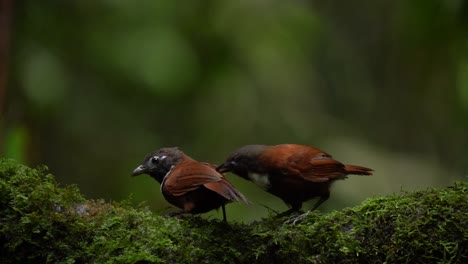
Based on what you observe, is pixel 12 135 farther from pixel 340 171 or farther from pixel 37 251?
pixel 340 171

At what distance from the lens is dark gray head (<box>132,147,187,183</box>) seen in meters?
4.02

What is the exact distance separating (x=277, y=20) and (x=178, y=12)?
36.3 inches

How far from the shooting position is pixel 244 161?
377 cm

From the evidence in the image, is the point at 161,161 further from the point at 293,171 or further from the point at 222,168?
the point at 293,171

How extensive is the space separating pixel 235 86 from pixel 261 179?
132 inches

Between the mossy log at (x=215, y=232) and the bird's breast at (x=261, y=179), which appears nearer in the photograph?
the mossy log at (x=215, y=232)

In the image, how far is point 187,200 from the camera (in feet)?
11.8

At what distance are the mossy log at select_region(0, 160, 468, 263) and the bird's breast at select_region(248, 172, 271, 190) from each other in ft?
1.67

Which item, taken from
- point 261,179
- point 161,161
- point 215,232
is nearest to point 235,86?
point 161,161

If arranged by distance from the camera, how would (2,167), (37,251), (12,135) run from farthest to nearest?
1. (12,135)
2. (2,167)
3. (37,251)

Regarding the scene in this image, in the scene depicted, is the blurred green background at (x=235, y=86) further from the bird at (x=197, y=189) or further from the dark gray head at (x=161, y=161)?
the bird at (x=197, y=189)

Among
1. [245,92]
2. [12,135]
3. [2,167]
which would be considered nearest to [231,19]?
[245,92]

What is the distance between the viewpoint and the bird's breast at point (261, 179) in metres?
3.71

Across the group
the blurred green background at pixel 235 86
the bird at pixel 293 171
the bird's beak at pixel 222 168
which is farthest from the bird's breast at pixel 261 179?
the blurred green background at pixel 235 86
